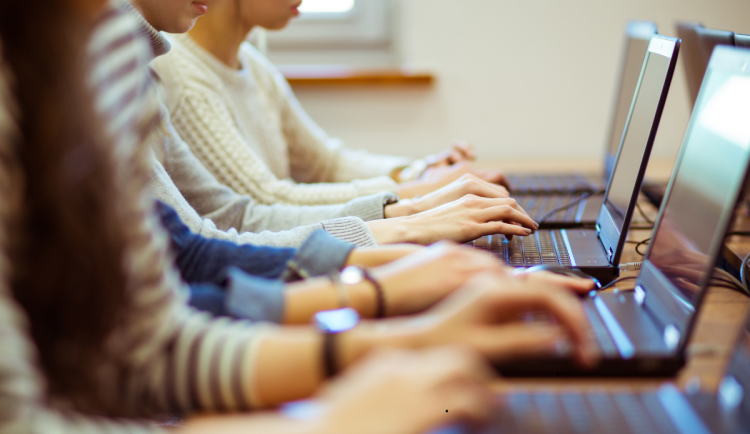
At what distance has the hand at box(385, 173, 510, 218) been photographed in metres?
0.94

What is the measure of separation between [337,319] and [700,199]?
430 millimetres

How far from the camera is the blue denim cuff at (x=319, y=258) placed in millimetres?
619

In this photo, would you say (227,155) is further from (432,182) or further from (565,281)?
(565,281)

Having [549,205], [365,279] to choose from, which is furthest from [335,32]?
[365,279]

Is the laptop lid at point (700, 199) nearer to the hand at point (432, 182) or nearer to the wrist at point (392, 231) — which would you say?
the wrist at point (392, 231)

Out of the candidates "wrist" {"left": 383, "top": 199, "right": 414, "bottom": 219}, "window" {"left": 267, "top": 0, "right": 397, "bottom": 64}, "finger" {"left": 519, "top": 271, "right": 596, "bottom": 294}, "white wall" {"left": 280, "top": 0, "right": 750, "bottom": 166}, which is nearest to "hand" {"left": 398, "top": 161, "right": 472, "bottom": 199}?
"wrist" {"left": 383, "top": 199, "right": 414, "bottom": 219}

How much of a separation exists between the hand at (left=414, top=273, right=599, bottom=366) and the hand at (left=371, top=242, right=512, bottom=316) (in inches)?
2.3

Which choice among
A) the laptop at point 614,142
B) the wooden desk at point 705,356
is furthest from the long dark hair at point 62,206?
the laptop at point 614,142

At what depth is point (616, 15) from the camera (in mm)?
1905

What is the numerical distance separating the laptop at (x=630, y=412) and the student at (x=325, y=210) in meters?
0.37

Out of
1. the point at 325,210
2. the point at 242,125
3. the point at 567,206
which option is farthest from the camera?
the point at 242,125

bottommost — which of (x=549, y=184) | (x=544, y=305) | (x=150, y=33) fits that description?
(x=549, y=184)

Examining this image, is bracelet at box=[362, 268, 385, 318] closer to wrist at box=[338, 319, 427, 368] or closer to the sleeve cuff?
wrist at box=[338, 319, 427, 368]

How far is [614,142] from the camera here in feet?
4.45
